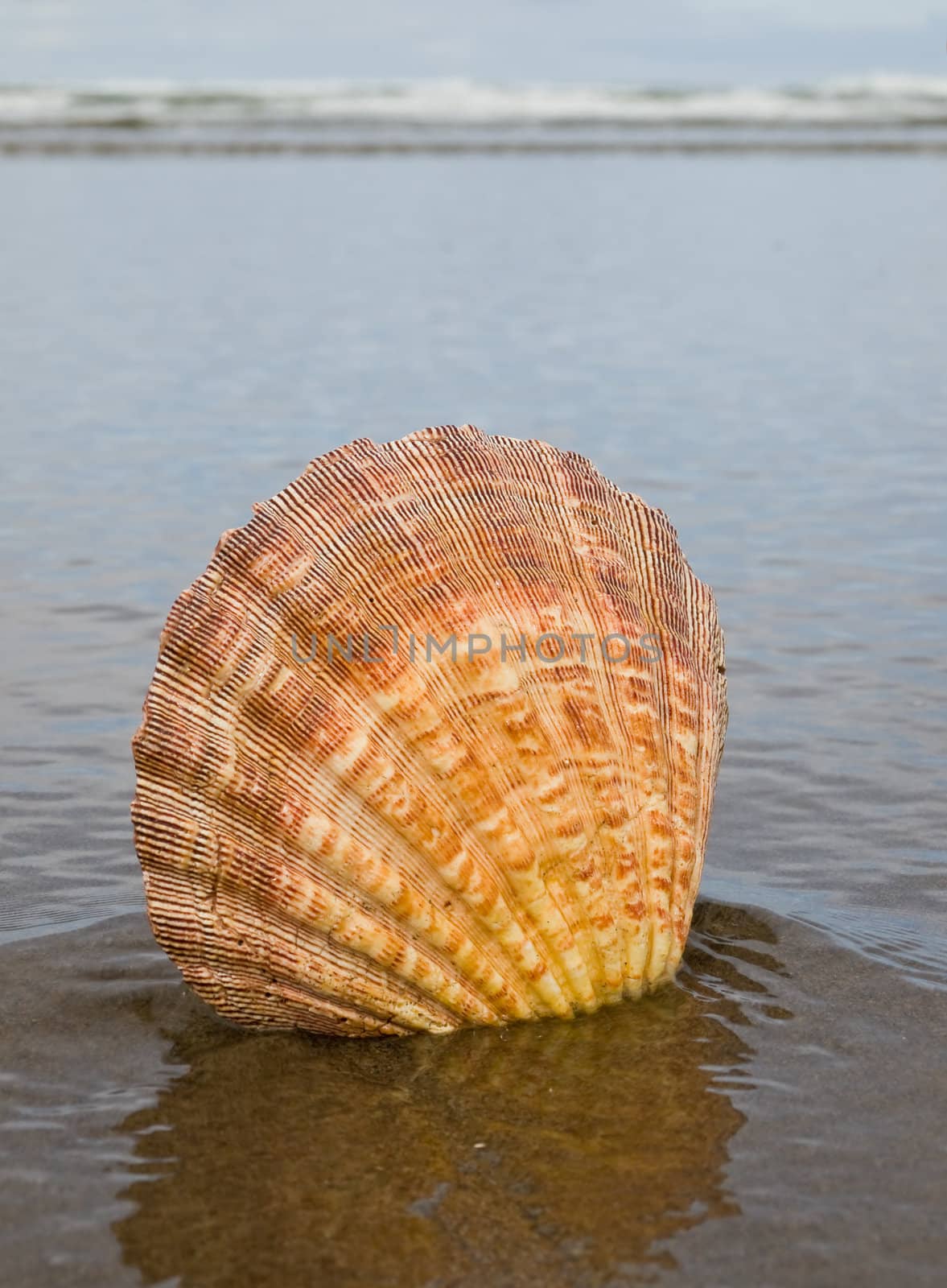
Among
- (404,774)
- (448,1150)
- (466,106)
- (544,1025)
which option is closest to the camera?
(448,1150)

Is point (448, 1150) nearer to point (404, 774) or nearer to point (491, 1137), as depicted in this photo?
point (491, 1137)

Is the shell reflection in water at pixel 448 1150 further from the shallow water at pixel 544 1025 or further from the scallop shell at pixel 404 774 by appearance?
the scallop shell at pixel 404 774

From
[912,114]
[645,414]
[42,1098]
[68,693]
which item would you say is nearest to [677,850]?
[42,1098]

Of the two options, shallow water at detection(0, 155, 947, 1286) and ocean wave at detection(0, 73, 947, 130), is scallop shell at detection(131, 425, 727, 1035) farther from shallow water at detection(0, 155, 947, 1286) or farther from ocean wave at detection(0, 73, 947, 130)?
ocean wave at detection(0, 73, 947, 130)

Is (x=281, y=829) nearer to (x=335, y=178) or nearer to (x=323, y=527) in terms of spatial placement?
(x=323, y=527)

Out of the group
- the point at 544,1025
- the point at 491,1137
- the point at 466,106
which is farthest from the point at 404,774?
the point at 466,106

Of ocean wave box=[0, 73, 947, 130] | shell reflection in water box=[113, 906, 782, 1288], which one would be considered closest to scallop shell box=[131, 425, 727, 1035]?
shell reflection in water box=[113, 906, 782, 1288]
